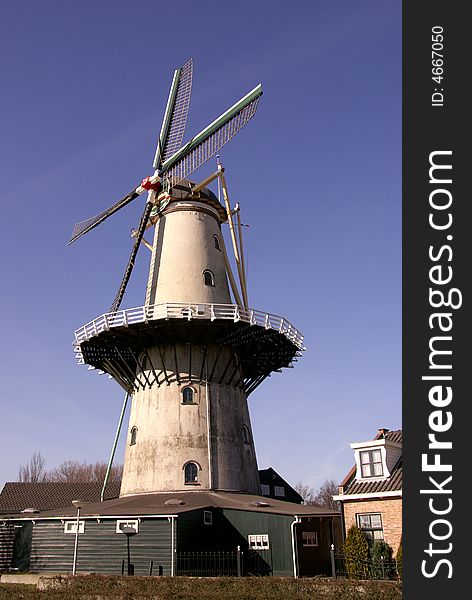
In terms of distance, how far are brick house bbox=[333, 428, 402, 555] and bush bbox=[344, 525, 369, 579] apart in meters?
0.87

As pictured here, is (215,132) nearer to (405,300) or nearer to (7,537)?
(7,537)

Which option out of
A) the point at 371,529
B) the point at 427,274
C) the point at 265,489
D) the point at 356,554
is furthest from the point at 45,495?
the point at 427,274

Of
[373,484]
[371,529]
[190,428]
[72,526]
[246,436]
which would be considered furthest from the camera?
[246,436]

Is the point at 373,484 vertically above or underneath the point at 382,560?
above

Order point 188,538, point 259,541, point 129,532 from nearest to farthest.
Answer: point 129,532
point 188,538
point 259,541

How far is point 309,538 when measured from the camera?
2406 cm

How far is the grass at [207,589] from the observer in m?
15.9

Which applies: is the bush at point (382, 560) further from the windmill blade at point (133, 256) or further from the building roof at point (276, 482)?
the building roof at point (276, 482)

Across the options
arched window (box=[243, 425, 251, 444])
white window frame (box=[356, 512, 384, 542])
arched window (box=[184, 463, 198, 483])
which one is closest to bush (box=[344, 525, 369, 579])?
white window frame (box=[356, 512, 384, 542])

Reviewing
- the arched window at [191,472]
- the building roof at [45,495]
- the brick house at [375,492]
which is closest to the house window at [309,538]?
the brick house at [375,492]

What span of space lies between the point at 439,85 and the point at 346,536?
56.5 ft

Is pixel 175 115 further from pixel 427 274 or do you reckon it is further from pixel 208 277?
pixel 427 274

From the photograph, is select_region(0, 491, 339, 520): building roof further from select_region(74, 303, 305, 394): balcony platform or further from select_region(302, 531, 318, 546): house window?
select_region(74, 303, 305, 394): balcony platform

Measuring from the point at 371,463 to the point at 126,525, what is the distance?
9673mm
